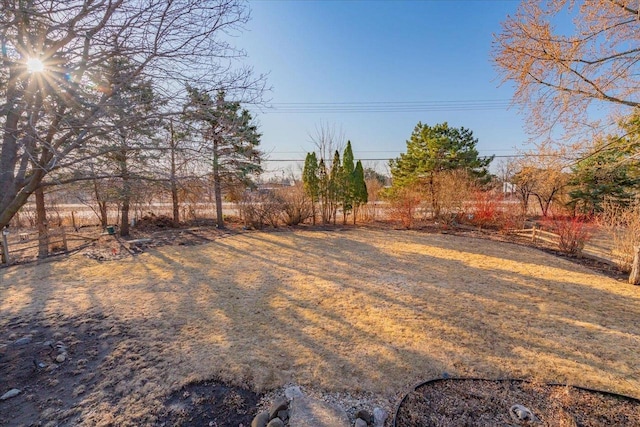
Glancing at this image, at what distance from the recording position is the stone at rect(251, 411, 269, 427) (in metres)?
1.91

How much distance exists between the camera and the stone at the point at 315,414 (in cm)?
192

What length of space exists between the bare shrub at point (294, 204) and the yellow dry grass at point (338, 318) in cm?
507

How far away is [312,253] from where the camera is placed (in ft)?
24.2

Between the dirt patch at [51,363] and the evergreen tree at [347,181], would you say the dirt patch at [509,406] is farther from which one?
the evergreen tree at [347,181]

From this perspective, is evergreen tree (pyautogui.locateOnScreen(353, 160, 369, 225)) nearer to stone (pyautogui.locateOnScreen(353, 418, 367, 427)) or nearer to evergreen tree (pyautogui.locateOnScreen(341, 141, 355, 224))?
evergreen tree (pyautogui.locateOnScreen(341, 141, 355, 224))

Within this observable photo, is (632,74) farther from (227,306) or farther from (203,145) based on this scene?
(227,306)

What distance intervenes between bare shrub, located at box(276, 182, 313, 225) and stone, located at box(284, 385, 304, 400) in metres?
9.58

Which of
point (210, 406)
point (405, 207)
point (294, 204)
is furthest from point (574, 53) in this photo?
point (294, 204)

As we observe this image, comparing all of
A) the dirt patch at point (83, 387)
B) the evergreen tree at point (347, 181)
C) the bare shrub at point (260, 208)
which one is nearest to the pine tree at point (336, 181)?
the evergreen tree at point (347, 181)

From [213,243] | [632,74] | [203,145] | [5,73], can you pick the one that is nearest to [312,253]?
[213,243]

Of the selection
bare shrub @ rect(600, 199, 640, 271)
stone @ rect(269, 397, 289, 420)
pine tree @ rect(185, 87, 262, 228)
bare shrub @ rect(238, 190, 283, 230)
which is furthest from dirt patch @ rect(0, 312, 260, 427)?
bare shrub @ rect(238, 190, 283, 230)

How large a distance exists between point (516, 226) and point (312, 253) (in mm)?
8796

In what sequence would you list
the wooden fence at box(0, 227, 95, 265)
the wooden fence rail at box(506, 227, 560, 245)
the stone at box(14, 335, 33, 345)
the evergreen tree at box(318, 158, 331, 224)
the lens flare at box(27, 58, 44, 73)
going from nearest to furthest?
the lens flare at box(27, 58, 44, 73) < the stone at box(14, 335, 33, 345) < the wooden fence at box(0, 227, 95, 265) < the wooden fence rail at box(506, 227, 560, 245) < the evergreen tree at box(318, 158, 331, 224)

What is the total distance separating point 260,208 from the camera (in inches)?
445
